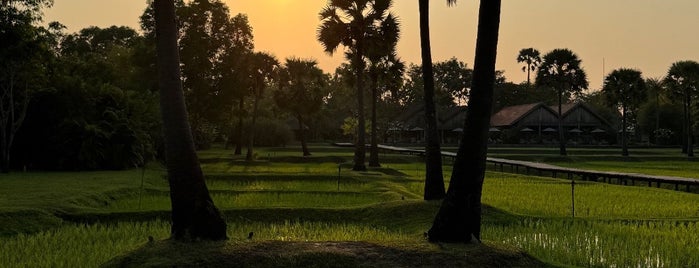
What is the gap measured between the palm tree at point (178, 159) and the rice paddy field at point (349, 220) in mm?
577

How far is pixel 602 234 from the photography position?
13.6 m

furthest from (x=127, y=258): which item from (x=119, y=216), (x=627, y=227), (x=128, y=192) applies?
(x=128, y=192)

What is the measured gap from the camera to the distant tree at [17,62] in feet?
87.1

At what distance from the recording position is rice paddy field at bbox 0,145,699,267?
1084 cm

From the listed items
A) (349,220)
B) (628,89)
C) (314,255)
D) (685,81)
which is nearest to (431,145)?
(349,220)

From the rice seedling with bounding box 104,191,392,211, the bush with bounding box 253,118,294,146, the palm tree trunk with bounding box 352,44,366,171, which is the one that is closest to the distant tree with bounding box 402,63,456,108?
the bush with bounding box 253,118,294,146

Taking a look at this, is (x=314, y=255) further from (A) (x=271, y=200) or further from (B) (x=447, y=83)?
(B) (x=447, y=83)

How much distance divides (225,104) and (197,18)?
275 inches

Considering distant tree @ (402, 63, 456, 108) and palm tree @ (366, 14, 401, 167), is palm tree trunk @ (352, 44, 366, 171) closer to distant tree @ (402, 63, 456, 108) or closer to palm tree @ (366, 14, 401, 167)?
palm tree @ (366, 14, 401, 167)

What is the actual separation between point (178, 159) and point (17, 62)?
73.9 ft

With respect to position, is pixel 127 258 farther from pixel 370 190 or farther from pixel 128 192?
pixel 370 190

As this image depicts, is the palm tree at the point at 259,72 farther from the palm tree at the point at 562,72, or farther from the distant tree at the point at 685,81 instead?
the distant tree at the point at 685,81

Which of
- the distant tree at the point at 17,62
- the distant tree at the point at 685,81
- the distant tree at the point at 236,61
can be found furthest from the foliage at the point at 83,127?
the distant tree at the point at 685,81

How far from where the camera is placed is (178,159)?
9.48 metres
